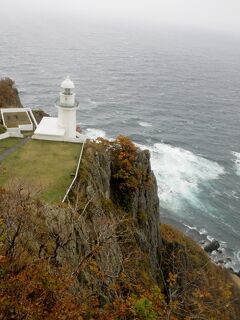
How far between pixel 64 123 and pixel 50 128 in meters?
2.13

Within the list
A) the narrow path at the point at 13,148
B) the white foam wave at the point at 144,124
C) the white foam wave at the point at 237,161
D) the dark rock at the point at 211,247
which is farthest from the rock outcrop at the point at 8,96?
the white foam wave at the point at 237,161

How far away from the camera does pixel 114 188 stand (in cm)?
5019

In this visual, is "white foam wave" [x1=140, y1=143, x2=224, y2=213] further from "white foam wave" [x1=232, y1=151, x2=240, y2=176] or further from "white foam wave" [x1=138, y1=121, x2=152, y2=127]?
"white foam wave" [x1=138, y1=121, x2=152, y2=127]

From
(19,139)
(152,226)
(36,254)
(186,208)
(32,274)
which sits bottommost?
(186,208)

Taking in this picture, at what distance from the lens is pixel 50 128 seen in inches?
2159

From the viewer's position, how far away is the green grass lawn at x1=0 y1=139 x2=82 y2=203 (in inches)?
1510

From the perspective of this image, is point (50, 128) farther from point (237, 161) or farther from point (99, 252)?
point (237, 161)

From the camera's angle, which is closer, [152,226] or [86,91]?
[152,226]

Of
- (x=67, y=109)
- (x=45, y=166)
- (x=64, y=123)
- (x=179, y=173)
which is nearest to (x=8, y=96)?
(x=64, y=123)

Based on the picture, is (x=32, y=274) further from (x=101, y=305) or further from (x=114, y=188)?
(x=114, y=188)

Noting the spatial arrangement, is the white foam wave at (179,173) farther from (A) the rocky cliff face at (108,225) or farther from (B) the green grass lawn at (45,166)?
(B) the green grass lawn at (45,166)

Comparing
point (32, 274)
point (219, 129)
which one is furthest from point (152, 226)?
point (219, 129)

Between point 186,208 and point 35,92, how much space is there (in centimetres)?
8014

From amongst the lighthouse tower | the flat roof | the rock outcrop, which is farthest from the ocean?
the flat roof
